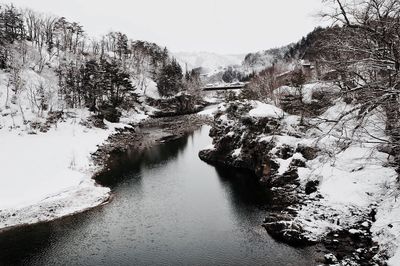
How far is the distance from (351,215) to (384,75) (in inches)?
Result: 553

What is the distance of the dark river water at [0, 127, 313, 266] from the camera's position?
19.0 m

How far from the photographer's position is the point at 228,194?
95.7 ft

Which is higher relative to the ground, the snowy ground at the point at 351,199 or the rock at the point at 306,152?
the rock at the point at 306,152

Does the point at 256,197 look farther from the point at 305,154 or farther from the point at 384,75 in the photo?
the point at 384,75

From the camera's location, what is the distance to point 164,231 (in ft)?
72.8

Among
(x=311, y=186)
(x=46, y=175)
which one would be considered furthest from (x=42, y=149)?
(x=311, y=186)

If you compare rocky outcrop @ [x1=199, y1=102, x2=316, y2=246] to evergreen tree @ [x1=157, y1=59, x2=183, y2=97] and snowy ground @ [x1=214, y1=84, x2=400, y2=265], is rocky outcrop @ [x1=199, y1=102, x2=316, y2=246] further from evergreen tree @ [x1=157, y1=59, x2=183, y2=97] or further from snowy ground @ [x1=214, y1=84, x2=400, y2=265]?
evergreen tree @ [x1=157, y1=59, x2=183, y2=97]

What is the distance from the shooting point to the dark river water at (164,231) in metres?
19.0

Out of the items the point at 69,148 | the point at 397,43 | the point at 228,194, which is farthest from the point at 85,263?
the point at 69,148

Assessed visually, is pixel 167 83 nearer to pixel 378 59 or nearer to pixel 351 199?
pixel 351 199

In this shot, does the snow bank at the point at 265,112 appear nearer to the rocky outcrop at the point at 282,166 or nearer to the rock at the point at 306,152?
the rocky outcrop at the point at 282,166

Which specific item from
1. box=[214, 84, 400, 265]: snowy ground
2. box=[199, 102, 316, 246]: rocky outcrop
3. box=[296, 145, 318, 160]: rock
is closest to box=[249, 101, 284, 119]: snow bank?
box=[199, 102, 316, 246]: rocky outcrop

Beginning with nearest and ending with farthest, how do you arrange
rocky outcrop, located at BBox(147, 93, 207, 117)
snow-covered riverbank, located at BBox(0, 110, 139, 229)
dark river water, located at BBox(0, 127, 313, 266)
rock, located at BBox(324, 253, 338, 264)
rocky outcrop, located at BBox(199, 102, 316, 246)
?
rock, located at BBox(324, 253, 338, 264), dark river water, located at BBox(0, 127, 313, 266), rocky outcrop, located at BBox(199, 102, 316, 246), snow-covered riverbank, located at BBox(0, 110, 139, 229), rocky outcrop, located at BBox(147, 93, 207, 117)

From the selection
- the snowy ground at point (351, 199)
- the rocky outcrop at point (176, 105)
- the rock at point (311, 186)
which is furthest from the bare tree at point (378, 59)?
the rocky outcrop at point (176, 105)
